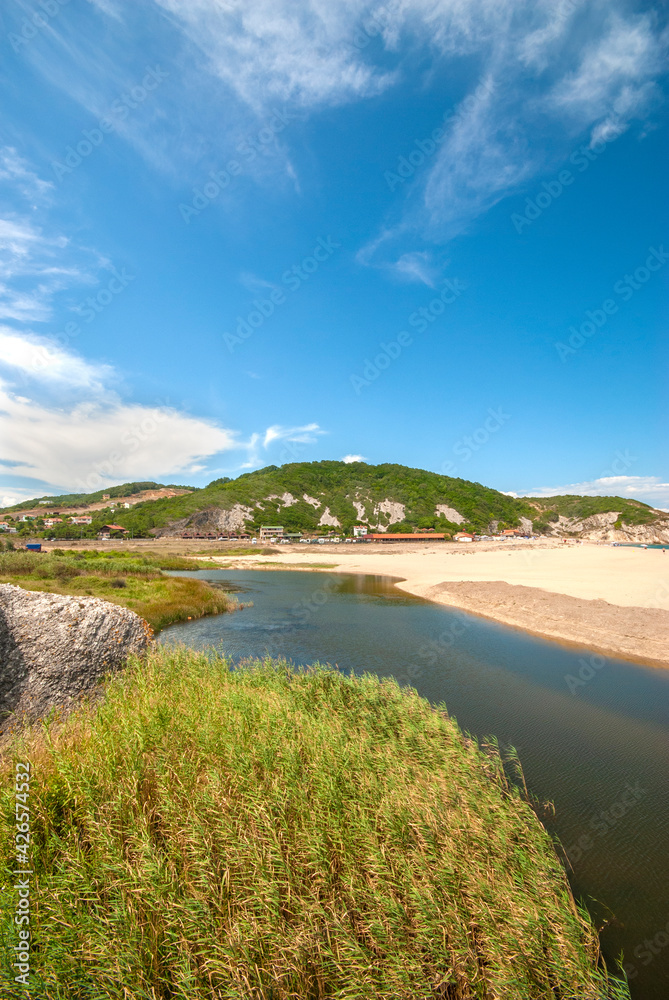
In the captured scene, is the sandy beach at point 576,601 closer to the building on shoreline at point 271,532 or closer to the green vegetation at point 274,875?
the green vegetation at point 274,875

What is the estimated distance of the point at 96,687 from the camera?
10172 mm

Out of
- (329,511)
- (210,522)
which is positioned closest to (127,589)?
(210,522)

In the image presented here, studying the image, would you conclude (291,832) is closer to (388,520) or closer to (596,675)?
(596,675)

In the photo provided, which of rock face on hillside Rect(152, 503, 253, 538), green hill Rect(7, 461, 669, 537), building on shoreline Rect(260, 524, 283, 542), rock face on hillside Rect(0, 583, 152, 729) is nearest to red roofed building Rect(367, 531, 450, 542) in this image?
green hill Rect(7, 461, 669, 537)

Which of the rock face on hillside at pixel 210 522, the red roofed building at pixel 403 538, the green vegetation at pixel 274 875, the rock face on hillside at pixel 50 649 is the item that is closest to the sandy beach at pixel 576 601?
the green vegetation at pixel 274 875

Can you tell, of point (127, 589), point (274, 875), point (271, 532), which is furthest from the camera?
point (271, 532)

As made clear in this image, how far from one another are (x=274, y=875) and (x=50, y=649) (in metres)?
7.57

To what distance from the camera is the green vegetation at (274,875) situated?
13.3 feet

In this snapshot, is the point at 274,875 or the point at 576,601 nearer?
the point at 274,875

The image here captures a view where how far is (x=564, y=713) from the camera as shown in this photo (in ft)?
44.5

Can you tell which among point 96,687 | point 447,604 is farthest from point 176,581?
point 96,687

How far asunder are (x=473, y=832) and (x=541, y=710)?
30.8 ft

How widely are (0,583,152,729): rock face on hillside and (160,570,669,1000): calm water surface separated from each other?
761 cm

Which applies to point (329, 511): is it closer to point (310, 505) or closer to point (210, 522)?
point (310, 505)
